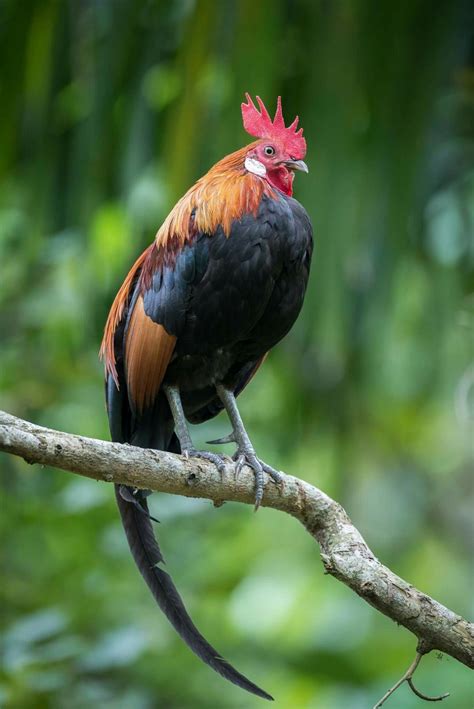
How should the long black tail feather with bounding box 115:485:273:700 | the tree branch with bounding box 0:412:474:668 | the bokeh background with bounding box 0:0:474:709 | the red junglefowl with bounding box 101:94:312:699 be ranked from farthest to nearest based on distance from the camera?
1. the bokeh background with bounding box 0:0:474:709
2. the red junglefowl with bounding box 101:94:312:699
3. the long black tail feather with bounding box 115:485:273:700
4. the tree branch with bounding box 0:412:474:668

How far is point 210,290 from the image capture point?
9.89 ft

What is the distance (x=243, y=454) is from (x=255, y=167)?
2.60 feet

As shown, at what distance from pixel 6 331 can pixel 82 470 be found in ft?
10.5

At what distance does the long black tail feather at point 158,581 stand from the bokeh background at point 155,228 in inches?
34.5

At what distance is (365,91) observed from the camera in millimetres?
4363

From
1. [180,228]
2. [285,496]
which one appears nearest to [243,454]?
[285,496]

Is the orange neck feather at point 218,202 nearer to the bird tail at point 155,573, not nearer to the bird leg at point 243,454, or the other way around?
the bird leg at point 243,454

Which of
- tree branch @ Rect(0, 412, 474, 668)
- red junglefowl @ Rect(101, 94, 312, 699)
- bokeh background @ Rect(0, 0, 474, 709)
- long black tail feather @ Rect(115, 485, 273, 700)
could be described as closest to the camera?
tree branch @ Rect(0, 412, 474, 668)

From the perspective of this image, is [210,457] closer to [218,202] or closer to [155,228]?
[218,202]

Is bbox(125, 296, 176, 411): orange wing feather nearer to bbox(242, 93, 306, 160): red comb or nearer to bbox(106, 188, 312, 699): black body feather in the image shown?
bbox(106, 188, 312, 699): black body feather

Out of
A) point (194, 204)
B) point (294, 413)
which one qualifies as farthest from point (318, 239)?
point (294, 413)

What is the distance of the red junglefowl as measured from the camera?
297cm

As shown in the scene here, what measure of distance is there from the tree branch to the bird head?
0.78 meters

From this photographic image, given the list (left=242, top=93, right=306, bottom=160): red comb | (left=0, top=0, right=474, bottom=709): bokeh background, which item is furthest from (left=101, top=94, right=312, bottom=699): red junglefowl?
(left=0, top=0, right=474, bottom=709): bokeh background
